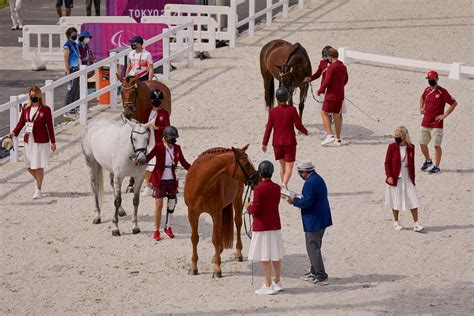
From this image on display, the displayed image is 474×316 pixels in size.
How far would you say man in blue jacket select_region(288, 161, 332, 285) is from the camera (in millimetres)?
17016

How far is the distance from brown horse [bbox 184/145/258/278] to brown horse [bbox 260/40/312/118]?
7166 millimetres


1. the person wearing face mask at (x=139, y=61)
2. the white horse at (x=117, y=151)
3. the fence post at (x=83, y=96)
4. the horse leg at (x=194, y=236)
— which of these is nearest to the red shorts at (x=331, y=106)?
the person wearing face mask at (x=139, y=61)

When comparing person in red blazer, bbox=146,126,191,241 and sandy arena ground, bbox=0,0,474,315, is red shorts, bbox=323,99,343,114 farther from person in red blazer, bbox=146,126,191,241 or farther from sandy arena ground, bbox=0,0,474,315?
person in red blazer, bbox=146,126,191,241

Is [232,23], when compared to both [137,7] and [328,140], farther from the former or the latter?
[328,140]

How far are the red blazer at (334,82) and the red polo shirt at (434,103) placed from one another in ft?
6.95

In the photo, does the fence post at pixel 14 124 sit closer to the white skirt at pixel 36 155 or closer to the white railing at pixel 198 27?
the white skirt at pixel 36 155

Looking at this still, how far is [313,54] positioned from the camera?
108 feet

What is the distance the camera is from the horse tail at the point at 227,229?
17.8m

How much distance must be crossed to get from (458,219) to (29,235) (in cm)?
623

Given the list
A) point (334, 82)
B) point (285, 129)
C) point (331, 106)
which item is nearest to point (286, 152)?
point (285, 129)

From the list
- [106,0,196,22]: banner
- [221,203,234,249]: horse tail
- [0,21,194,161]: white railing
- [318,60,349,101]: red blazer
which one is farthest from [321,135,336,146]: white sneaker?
[106,0,196,22]: banner

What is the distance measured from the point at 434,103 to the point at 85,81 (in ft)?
25.2

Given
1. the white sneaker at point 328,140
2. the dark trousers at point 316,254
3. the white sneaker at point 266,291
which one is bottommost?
the white sneaker at point 266,291

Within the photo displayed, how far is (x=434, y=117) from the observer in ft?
74.6
